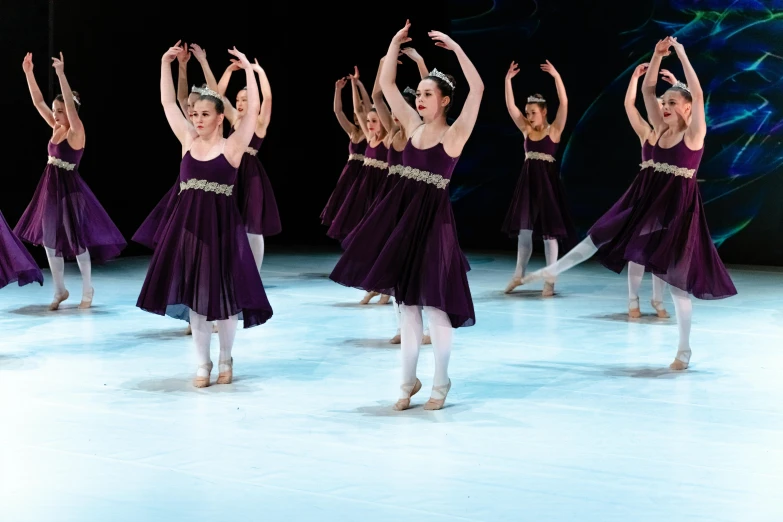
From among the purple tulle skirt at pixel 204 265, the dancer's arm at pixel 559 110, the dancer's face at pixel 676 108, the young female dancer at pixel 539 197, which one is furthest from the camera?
the young female dancer at pixel 539 197

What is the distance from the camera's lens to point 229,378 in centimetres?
466

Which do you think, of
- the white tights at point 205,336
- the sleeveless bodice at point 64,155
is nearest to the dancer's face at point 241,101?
the sleeveless bodice at point 64,155

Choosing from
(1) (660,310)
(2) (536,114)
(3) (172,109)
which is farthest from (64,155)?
(1) (660,310)

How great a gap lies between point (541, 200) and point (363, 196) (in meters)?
1.25

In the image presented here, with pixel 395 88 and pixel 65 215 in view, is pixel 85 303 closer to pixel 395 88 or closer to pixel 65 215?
pixel 65 215

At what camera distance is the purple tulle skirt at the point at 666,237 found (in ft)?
16.5

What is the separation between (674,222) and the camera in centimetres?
515

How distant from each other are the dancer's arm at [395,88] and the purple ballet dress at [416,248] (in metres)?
0.11

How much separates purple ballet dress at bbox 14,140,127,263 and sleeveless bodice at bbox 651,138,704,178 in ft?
11.4

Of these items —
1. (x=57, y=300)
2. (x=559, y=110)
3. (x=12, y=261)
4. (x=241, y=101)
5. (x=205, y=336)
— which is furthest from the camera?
(x=559, y=110)

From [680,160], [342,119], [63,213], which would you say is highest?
[680,160]

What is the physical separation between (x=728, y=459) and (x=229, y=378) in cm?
211

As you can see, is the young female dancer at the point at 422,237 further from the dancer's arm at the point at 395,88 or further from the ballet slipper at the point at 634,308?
the ballet slipper at the point at 634,308

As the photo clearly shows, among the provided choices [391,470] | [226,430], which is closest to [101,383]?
[226,430]
